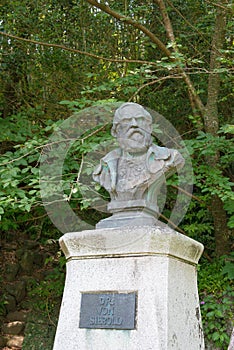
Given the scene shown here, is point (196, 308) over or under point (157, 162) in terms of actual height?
under

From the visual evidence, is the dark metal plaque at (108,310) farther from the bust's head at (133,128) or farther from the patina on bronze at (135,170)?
the bust's head at (133,128)

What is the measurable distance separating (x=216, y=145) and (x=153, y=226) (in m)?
2.31

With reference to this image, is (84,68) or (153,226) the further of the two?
(84,68)

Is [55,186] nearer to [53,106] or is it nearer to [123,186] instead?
[123,186]

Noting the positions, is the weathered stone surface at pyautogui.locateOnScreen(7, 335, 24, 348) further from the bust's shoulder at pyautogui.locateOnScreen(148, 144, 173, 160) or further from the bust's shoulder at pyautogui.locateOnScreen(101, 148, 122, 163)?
the bust's shoulder at pyautogui.locateOnScreen(148, 144, 173, 160)

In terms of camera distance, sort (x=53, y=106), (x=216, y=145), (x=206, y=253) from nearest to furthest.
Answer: (x=216, y=145) → (x=206, y=253) → (x=53, y=106)

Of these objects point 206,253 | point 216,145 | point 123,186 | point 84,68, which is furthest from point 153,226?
point 84,68

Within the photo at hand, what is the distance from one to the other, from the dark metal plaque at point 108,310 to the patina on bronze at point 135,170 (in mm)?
513

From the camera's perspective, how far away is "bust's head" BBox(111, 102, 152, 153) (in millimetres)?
3654

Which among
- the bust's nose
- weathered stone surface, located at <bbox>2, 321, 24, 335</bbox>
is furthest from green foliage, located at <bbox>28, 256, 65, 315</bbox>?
the bust's nose

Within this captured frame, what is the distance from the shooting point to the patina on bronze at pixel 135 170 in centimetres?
356

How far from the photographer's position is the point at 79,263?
3.52 meters

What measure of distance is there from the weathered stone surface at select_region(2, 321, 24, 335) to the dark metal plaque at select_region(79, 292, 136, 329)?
411 cm

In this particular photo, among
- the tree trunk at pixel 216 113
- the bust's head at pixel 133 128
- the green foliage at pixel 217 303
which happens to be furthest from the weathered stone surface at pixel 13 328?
the bust's head at pixel 133 128
